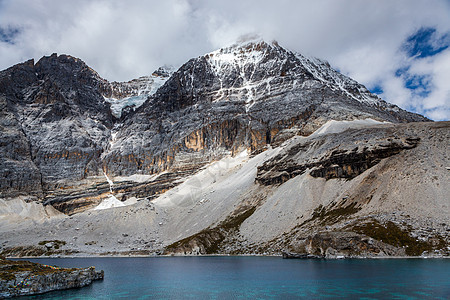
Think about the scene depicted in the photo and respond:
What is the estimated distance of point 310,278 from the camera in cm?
5222

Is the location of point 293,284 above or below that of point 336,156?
below

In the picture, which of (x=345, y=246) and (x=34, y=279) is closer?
(x=34, y=279)

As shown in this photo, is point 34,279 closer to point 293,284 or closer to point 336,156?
point 293,284

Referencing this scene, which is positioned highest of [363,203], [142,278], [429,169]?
[429,169]

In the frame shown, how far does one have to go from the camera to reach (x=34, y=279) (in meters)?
43.5

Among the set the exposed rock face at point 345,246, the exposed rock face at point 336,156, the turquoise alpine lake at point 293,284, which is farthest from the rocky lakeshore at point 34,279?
the exposed rock face at point 336,156

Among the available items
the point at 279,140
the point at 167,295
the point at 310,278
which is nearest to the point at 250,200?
the point at 279,140

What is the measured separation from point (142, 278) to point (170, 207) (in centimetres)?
10568

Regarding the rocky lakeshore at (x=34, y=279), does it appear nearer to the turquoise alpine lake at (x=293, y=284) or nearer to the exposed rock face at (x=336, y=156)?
the turquoise alpine lake at (x=293, y=284)

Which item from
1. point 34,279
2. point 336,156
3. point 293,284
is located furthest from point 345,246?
point 34,279

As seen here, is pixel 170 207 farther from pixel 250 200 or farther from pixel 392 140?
pixel 392 140

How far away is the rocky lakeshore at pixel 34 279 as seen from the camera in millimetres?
41312

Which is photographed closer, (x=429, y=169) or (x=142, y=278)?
(x=142, y=278)

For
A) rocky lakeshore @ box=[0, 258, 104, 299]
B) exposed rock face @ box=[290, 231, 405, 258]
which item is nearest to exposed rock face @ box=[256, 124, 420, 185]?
exposed rock face @ box=[290, 231, 405, 258]
